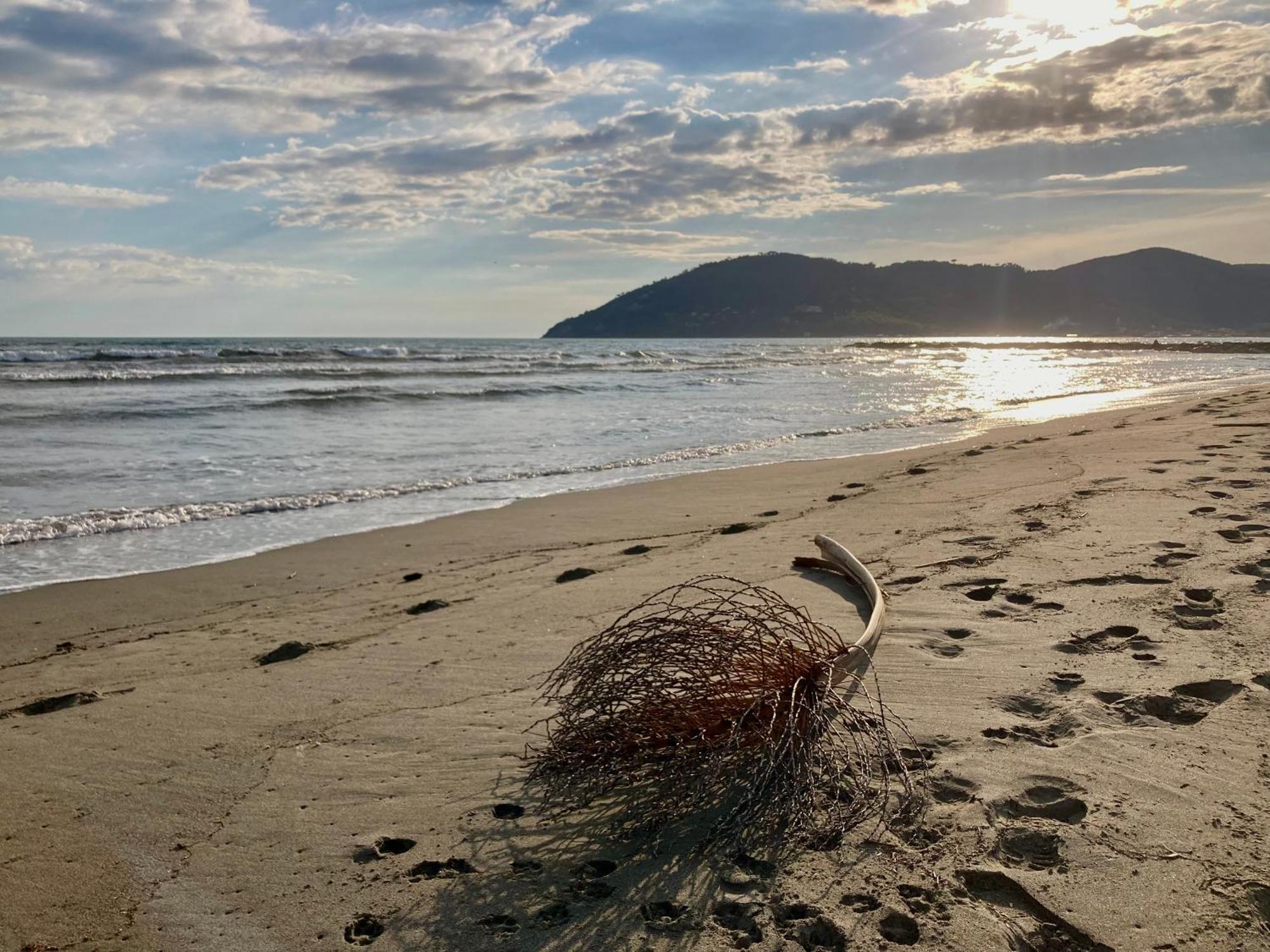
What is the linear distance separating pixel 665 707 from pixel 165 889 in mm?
1416

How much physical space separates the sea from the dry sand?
7.55 feet

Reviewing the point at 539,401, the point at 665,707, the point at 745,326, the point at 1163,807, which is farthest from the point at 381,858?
the point at 745,326

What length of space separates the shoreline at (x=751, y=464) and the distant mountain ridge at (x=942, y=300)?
10150 cm

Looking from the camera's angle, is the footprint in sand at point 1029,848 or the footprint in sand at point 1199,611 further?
the footprint in sand at point 1199,611

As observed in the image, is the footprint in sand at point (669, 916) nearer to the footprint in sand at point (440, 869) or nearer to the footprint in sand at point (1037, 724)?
the footprint in sand at point (440, 869)

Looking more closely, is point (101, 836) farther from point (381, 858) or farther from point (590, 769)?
point (590, 769)

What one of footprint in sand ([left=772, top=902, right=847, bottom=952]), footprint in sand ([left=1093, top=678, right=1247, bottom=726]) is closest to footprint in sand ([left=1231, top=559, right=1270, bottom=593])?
footprint in sand ([left=1093, top=678, right=1247, bottom=726])

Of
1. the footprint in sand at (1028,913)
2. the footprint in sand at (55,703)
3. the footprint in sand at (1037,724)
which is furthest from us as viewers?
the footprint in sand at (55,703)

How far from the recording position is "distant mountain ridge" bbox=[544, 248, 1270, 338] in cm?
12175

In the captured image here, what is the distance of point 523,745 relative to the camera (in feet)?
10.4

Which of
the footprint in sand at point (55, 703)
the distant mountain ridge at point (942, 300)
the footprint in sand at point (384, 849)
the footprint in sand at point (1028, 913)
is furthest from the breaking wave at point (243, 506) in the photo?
the distant mountain ridge at point (942, 300)

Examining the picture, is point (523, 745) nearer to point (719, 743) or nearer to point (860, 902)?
point (719, 743)

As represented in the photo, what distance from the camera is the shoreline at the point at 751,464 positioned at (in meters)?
6.81

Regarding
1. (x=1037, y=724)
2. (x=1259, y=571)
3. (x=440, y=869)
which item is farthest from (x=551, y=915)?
(x=1259, y=571)
